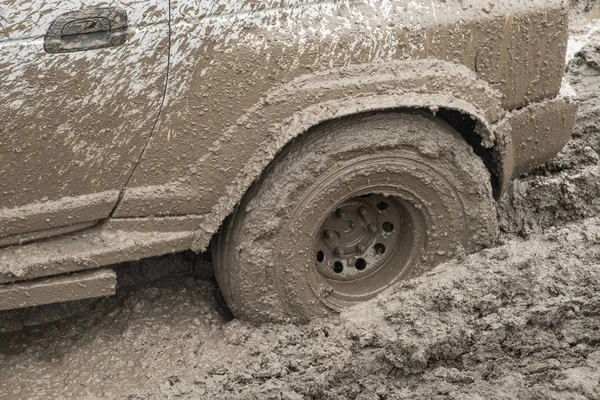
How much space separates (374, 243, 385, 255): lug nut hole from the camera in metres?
3.20

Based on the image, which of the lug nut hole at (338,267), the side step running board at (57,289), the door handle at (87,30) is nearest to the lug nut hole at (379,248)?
the lug nut hole at (338,267)

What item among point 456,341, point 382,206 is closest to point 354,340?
point 456,341

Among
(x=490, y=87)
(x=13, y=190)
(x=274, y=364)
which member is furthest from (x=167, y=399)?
(x=490, y=87)

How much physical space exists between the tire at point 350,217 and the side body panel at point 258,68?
147mm

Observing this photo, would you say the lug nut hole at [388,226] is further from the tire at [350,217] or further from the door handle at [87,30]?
the door handle at [87,30]

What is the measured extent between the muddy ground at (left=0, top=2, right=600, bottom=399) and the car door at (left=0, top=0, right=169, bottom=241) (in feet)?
2.14

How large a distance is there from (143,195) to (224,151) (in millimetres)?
343

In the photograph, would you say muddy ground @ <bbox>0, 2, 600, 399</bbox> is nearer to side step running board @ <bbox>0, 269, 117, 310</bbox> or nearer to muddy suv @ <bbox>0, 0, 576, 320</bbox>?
muddy suv @ <bbox>0, 0, 576, 320</bbox>

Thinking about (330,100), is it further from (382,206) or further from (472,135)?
(472,135)

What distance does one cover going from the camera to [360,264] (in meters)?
3.20

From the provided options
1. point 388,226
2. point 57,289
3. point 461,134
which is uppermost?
point 461,134

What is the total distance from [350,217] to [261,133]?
2.20ft

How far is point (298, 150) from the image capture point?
9.15 ft

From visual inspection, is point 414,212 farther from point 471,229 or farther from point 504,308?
point 504,308
